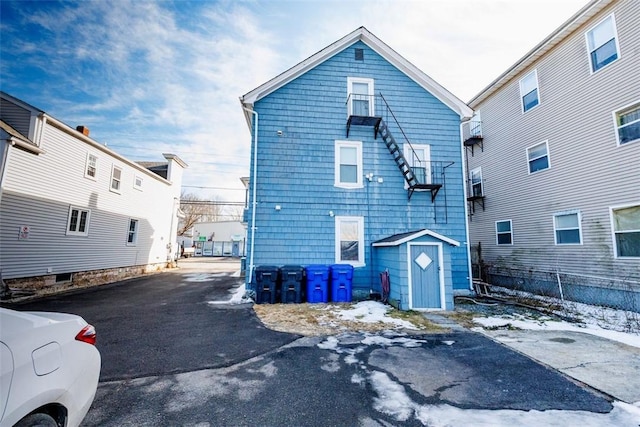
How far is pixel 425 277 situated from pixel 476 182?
31.7 feet

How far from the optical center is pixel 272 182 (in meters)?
10.1

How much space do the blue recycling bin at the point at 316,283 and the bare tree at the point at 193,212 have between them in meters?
29.8

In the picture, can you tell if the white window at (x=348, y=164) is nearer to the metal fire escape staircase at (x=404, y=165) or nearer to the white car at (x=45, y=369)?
the metal fire escape staircase at (x=404, y=165)

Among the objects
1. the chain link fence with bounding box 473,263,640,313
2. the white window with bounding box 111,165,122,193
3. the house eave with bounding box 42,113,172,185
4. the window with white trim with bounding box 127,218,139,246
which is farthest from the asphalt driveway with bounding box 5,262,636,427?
the window with white trim with bounding box 127,218,139,246

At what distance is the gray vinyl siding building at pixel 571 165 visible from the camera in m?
8.59

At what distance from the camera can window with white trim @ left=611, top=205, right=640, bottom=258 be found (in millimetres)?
8289

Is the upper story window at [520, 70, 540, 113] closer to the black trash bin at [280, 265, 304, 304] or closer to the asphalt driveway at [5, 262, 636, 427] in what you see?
the asphalt driveway at [5, 262, 636, 427]

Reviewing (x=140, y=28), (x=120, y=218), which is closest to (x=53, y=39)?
(x=140, y=28)

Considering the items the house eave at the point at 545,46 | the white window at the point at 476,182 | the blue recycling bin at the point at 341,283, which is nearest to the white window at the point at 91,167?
the blue recycling bin at the point at 341,283

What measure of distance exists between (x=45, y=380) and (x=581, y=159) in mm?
14023

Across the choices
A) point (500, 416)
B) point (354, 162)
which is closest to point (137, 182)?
point (354, 162)

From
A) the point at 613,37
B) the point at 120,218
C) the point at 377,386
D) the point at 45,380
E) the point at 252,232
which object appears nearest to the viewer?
the point at 45,380

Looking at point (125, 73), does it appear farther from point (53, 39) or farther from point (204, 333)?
point (204, 333)

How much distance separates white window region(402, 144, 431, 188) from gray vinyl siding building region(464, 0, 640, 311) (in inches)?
194
